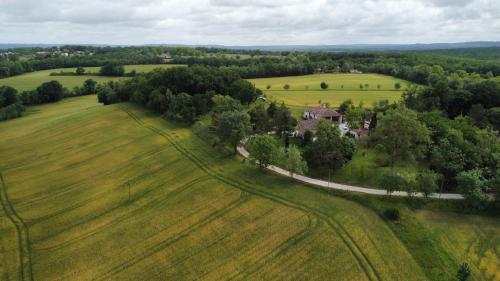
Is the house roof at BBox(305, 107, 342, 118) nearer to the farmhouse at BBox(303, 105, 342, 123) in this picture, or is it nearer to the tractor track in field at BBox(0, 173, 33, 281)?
the farmhouse at BBox(303, 105, 342, 123)

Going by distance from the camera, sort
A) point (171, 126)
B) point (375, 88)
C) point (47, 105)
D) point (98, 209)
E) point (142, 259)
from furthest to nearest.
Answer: point (375, 88)
point (47, 105)
point (171, 126)
point (98, 209)
point (142, 259)

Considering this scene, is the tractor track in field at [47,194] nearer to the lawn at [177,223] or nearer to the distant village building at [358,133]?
the lawn at [177,223]

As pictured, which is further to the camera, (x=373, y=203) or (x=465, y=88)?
(x=465, y=88)

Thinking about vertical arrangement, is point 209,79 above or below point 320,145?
above

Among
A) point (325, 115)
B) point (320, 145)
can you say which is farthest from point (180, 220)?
point (325, 115)

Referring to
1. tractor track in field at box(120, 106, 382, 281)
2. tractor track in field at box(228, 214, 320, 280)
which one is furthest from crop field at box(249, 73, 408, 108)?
tractor track in field at box(228, 214, 320, 280)

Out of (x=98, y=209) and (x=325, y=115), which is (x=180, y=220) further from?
(x=325, y=115)
